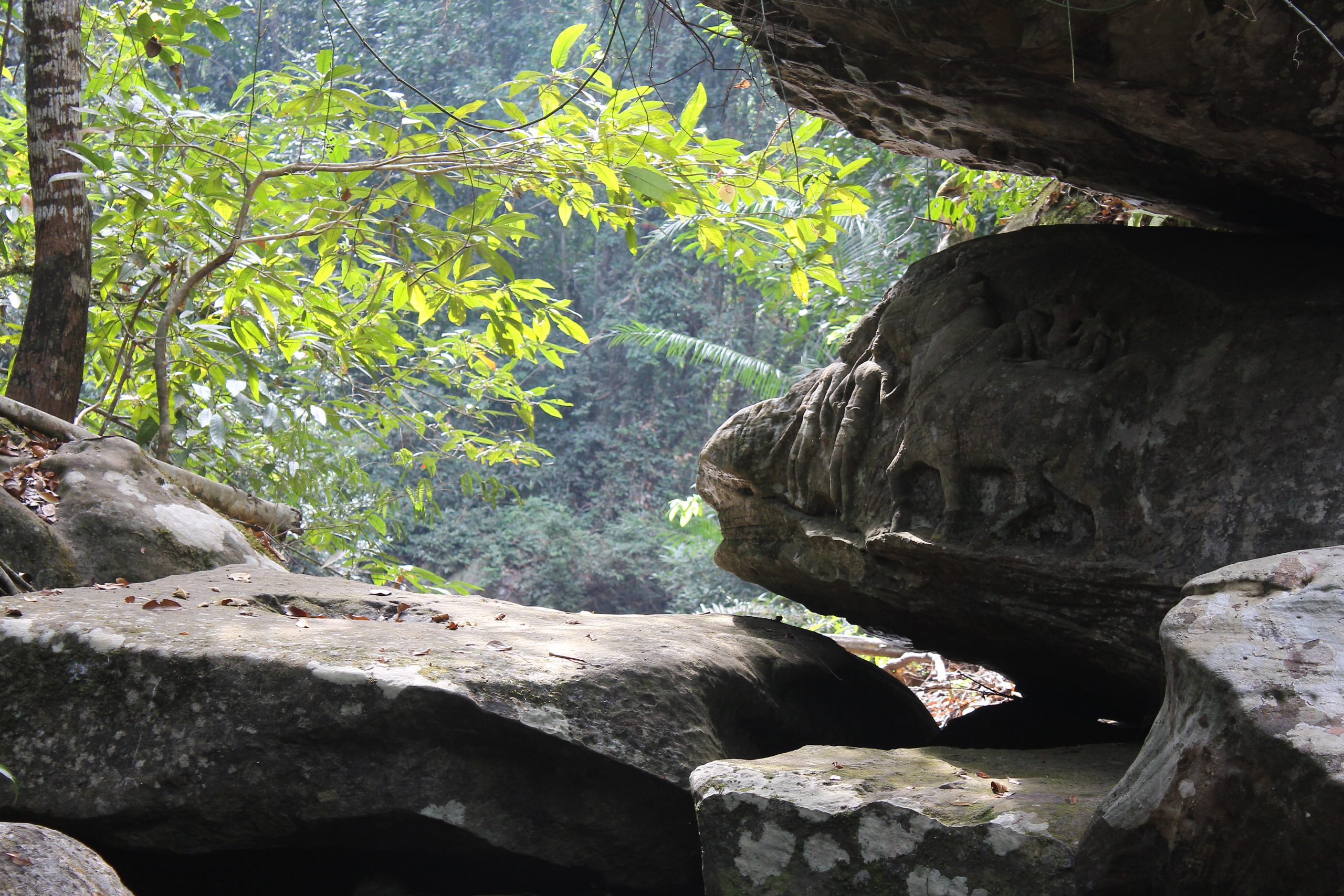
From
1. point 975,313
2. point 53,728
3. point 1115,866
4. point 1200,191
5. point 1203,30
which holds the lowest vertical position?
point 53,728

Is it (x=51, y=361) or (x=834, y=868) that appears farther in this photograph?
(x=51, y=361)

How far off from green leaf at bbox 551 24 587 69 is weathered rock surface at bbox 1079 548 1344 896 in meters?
3.04

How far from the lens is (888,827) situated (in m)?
2.35

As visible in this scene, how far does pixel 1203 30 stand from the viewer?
92.7 inches

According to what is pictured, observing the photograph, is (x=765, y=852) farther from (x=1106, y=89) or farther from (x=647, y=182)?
(x=647, y=182)

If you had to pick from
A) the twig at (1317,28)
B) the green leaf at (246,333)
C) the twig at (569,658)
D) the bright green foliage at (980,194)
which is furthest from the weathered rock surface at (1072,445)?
the green leaf at (246,333)

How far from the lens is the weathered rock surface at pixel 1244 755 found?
1649 mm

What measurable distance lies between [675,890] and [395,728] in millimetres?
1029

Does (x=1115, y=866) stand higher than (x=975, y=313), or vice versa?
(x=975, y=313)

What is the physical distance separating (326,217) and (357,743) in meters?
3.41

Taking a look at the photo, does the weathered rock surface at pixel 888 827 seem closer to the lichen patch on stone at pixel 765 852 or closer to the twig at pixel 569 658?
the lichen patch on stone at pixel 765 852

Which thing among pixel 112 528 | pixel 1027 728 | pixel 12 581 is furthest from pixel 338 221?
pixel 1027 728

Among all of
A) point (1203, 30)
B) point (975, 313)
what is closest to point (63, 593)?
point (975, 313)

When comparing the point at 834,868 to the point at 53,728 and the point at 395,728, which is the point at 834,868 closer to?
the point at 395,728
